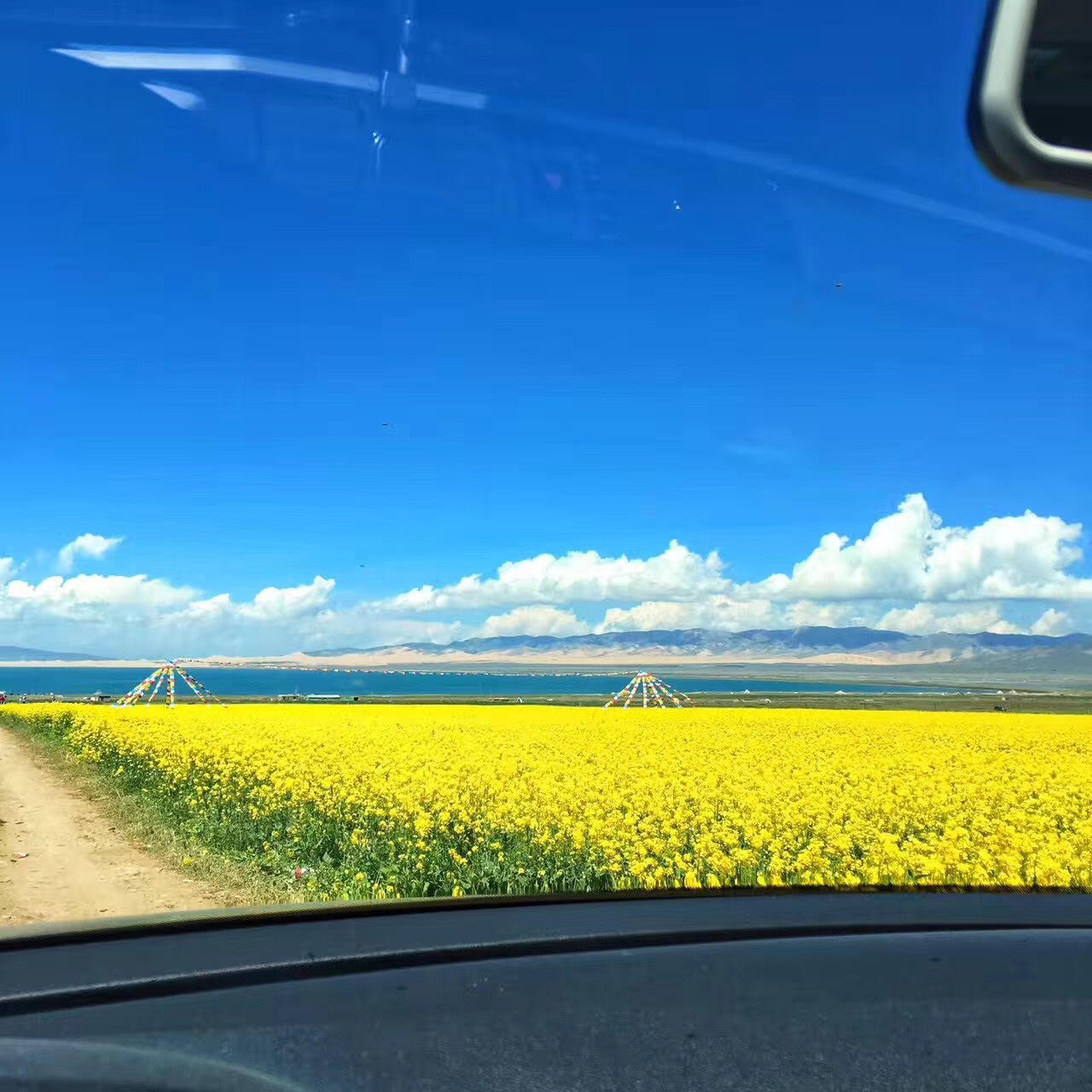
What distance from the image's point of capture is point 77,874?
4723 millimetres

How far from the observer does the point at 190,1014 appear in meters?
2.52

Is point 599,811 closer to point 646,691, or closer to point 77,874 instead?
point 77,874

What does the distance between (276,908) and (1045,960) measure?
8.81 ft

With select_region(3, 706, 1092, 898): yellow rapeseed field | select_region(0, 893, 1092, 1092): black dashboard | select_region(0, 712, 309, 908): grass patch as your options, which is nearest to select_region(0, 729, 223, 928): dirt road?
select_region(0, 712, 309, 908): grass patch

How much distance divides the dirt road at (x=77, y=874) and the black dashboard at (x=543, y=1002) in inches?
34.2

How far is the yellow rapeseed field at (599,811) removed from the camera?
5.21m

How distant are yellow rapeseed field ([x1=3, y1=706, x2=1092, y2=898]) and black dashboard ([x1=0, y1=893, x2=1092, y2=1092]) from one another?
1.51 meters

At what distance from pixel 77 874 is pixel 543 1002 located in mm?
3070

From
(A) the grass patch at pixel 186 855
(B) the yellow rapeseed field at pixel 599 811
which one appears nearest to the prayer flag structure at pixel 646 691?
(B) the yellow rapeseed field at pixel 599 811

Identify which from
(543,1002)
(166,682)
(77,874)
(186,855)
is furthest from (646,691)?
(543,1002)

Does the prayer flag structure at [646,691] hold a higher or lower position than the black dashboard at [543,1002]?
higher

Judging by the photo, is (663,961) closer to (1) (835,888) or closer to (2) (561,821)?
(1) (835,888)

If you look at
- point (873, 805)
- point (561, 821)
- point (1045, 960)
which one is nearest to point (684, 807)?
point (561, 821)

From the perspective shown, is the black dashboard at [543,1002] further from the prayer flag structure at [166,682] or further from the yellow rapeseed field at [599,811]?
the prayer flag structure at [166,682]
